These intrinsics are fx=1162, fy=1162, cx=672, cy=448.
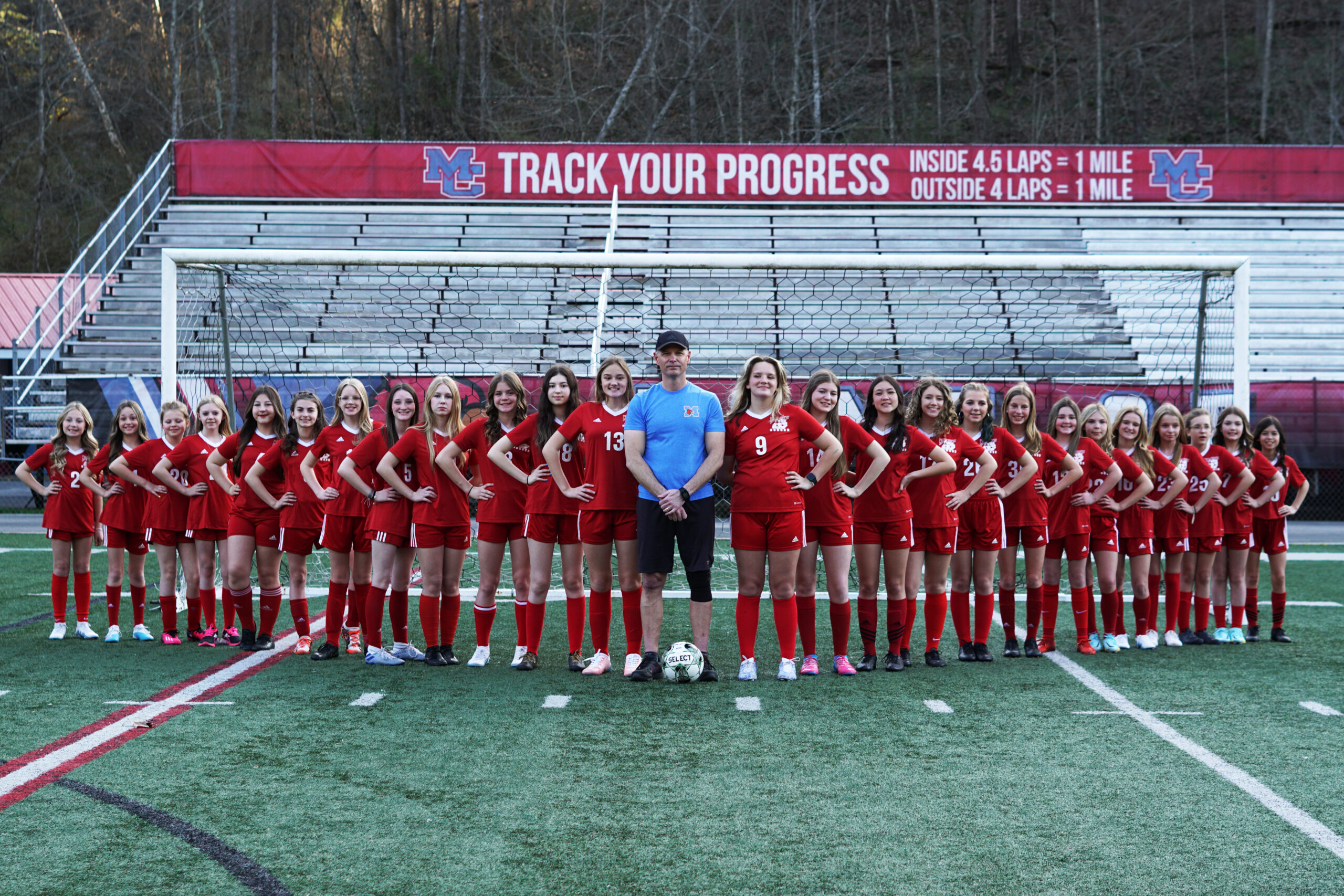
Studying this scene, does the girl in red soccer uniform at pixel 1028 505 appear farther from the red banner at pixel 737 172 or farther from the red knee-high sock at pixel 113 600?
the red banner at pixel 737 172

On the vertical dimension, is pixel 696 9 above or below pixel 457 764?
above

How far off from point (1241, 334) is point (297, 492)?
6846mm

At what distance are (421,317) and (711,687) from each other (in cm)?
854

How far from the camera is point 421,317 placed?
536 inches

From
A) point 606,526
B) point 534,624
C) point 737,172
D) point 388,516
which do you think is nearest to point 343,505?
point 388,516

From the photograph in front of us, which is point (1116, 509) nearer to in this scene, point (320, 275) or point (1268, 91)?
point (320, 275)

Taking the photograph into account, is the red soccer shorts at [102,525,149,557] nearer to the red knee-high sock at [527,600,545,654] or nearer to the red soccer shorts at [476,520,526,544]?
the red soccer shorts at [476,520,526,544]

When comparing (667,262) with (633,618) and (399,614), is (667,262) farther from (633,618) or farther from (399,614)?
(399,614)

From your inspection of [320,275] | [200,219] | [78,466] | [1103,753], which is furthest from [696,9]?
[1103,753]

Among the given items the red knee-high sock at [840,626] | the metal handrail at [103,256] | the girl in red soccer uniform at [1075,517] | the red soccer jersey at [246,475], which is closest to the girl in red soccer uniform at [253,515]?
the red soccer jersey at [246,475]

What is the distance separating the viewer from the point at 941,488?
22.2 feet

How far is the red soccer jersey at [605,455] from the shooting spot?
6258mm

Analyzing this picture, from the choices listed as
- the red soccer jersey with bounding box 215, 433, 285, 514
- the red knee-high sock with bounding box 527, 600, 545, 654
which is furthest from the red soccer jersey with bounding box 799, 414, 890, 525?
the red soccer jersey with bounding box 215, 433, 285, 514

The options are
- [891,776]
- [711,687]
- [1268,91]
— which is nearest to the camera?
[891,776]
